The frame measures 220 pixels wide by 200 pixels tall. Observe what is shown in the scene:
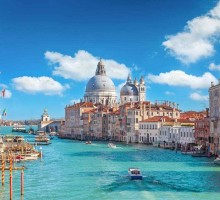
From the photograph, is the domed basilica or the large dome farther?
the large dome

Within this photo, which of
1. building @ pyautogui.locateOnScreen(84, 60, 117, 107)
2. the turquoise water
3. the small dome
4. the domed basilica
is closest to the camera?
the turquoise water

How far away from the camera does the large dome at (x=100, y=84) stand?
81875 mm

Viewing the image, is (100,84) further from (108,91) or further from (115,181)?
(115,181)

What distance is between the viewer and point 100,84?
8219 cm

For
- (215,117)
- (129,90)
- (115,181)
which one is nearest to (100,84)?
(129,90)

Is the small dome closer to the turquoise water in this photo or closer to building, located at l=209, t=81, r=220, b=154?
building, located at l=209, t=81, r=220, b=154

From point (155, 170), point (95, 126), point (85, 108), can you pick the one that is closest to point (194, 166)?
point (155, 170)

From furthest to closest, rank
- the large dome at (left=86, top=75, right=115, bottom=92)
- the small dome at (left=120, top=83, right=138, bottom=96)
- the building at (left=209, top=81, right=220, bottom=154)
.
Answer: the large dome at (left=86, top=75, right=115, bottom=92)
the small dome at (left=120, top=83, right=138, bottom=96)
the building at (left=209, top=81, right=220, bottom=154)

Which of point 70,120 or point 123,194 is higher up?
point 70,120

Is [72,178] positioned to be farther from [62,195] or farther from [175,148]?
[175,148]

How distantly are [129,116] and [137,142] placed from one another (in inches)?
143

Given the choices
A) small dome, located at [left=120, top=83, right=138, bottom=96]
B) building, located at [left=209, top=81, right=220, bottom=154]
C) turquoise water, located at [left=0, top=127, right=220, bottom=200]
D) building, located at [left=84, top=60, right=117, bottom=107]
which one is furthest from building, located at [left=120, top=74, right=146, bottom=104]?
turquoise water, located at [left=0, top=127, right=220, bottom=200]

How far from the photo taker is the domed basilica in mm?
79562

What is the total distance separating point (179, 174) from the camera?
23.0 m
